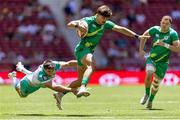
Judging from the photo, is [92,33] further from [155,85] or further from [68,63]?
[155,85]

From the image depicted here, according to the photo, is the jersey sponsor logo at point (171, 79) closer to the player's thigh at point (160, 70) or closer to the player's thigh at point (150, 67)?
the player's thigh at point (160, 70)

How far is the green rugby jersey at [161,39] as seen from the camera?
19250 mm

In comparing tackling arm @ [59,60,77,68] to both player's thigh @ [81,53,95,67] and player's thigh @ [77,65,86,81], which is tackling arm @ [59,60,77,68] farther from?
player's thigh @ [81,53,95,67]

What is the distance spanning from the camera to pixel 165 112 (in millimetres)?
17641

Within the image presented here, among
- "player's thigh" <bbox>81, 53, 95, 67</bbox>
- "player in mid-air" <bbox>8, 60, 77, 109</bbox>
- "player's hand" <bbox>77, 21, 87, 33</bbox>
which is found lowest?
"player in mid-air" <bbox>8, 60, 77, 109</bbox>

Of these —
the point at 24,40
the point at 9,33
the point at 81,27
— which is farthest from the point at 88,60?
the point at 9,33

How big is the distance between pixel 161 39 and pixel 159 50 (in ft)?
1.25

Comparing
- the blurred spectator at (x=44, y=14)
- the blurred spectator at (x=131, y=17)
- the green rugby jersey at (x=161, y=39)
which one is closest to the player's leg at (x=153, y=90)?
the green rugby jersey at (x=161, y=39)

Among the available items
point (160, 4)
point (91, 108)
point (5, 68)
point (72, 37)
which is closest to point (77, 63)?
point (91, 108)

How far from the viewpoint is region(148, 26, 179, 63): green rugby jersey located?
19250 millimetres

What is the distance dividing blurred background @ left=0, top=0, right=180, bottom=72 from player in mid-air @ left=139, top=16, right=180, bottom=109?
17.9 m

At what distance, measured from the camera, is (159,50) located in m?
19.5

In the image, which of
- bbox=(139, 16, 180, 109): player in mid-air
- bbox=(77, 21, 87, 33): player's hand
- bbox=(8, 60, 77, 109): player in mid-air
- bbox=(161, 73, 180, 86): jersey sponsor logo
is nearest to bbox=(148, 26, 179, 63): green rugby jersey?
bbox=(139, 16, 180, 109): player in mid-air

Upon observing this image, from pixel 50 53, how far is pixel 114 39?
11.9 ft
